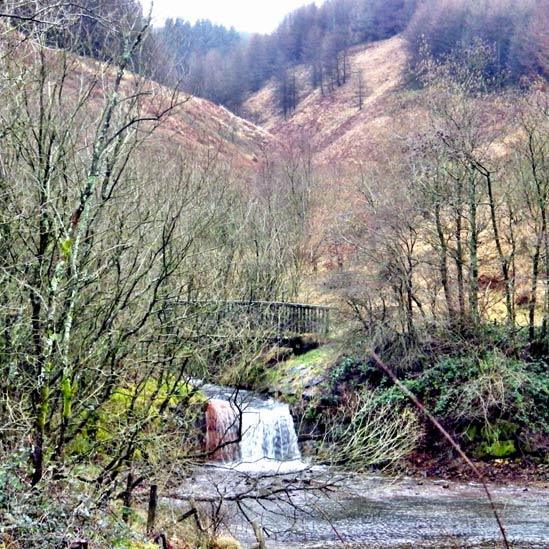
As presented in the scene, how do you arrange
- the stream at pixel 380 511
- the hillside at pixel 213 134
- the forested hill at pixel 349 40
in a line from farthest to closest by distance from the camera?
the forested hill at pixel 349 40 → the hillside at pixel 213 134 → the stream at pixel 380 511

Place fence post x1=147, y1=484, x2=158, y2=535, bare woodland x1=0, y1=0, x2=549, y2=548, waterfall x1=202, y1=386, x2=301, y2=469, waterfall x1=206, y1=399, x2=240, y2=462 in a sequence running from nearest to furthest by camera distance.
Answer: bare woodland x1=0, y1=0, x2=549, y2=548, fence post x1=147, y1=484, x2=158, y2=535, waterfall x1=206, y1=399, x2=240, y2=462, waterfall x1=202, y1=386, x2=301, y2=469

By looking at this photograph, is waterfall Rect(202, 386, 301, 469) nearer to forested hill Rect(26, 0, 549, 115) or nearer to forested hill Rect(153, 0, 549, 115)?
forested hill Rect(26, 0, 549, 115)

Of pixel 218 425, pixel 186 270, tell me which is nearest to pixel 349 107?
pixel 218 425

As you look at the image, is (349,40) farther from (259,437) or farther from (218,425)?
(218,425)

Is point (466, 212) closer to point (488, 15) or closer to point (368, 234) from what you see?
point (368, 234)

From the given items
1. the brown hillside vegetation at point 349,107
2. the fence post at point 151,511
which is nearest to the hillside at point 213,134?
the fence post at point 151,511

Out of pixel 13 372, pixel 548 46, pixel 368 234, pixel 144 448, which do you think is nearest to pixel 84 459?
pixel 144 448

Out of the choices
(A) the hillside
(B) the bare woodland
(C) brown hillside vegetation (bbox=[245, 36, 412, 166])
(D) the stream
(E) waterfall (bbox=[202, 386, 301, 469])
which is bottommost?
(D) the stream

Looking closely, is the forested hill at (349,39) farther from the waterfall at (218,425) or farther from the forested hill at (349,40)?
the waterfall at (218,425)

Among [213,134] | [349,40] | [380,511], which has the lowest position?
[380,511]

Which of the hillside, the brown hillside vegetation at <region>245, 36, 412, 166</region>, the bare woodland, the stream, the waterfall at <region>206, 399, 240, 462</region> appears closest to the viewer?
the bare woodland

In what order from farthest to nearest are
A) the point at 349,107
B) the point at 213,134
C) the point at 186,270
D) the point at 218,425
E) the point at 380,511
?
the point at 349,107, the point at 213,134, the point at 218,425, the point at 380,511, the point at 186,270

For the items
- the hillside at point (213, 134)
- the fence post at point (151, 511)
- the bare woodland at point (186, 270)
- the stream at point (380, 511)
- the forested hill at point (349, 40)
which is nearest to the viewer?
the bare woodland at point (186, 270)

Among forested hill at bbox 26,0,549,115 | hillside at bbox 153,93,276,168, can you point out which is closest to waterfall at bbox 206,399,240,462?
hillside at bbox 153,93,276,168
